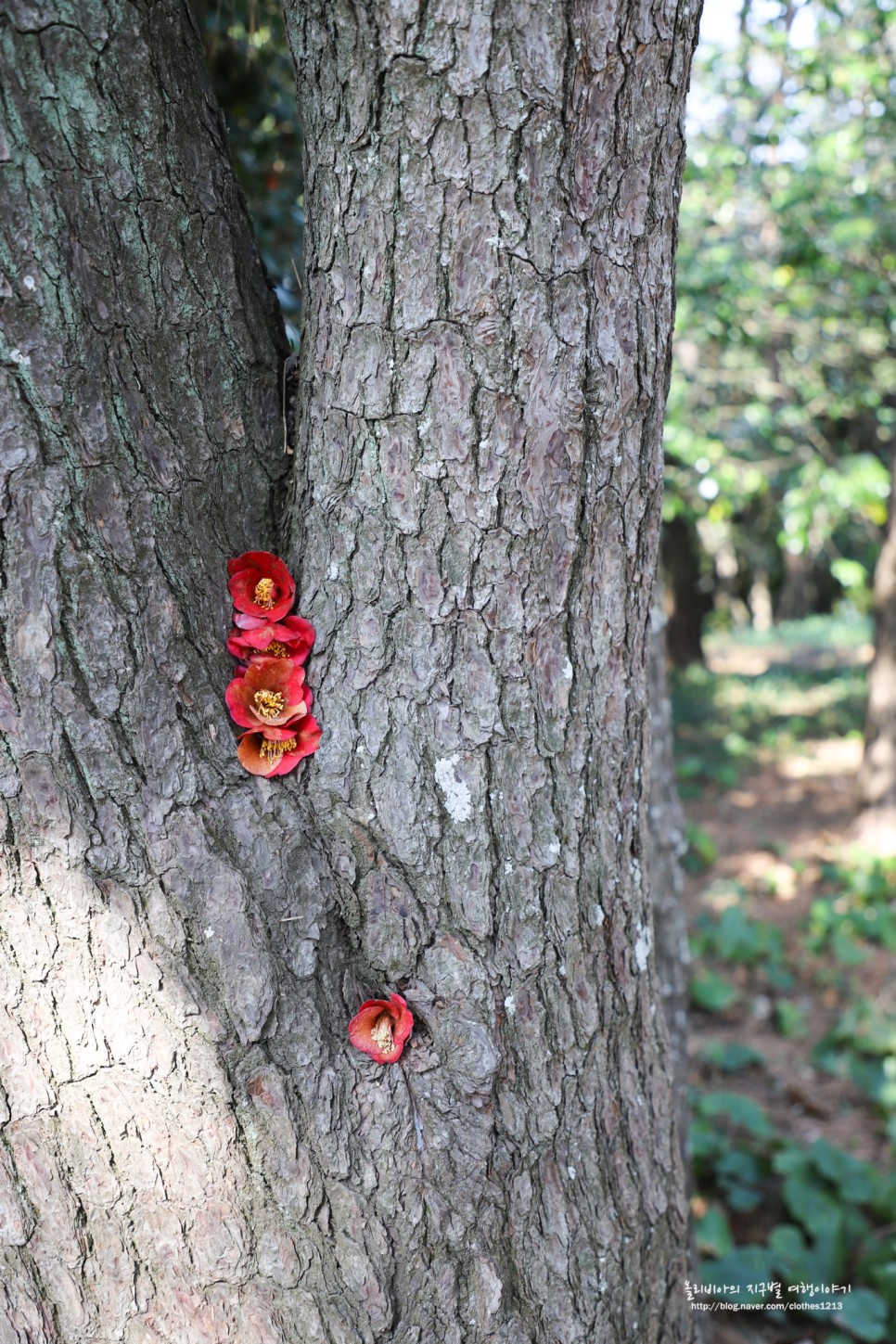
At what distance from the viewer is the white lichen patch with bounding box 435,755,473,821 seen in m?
1.26

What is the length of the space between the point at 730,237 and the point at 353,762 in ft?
19.9

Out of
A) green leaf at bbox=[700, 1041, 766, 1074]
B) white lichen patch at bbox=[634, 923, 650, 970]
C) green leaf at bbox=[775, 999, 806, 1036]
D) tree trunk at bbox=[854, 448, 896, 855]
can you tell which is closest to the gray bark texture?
white lichen patch at bbox=[634, 923, 650, 970]

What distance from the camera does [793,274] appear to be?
5375mm

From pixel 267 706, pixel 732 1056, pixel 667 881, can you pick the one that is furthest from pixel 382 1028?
pixel 732 1056

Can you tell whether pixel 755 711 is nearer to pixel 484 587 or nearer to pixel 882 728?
pixel 882 728

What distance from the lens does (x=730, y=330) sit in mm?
5398

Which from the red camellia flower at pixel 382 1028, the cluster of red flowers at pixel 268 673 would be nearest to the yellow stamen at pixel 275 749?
the cluster of red flowers at pixel 268 673

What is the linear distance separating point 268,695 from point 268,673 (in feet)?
0.09

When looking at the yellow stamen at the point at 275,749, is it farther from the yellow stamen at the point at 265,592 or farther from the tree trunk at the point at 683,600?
the tree trunk at the point at 683,600

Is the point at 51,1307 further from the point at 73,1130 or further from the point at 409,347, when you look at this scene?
the point at 409,347

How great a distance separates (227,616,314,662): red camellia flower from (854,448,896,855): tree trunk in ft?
17.6

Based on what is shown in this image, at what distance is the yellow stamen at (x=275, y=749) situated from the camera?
4.17ft

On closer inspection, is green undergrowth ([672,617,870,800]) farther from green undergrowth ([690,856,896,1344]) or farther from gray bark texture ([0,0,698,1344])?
gray bark texture ([0,0,698,1344])

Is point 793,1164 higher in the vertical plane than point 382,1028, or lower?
lower
